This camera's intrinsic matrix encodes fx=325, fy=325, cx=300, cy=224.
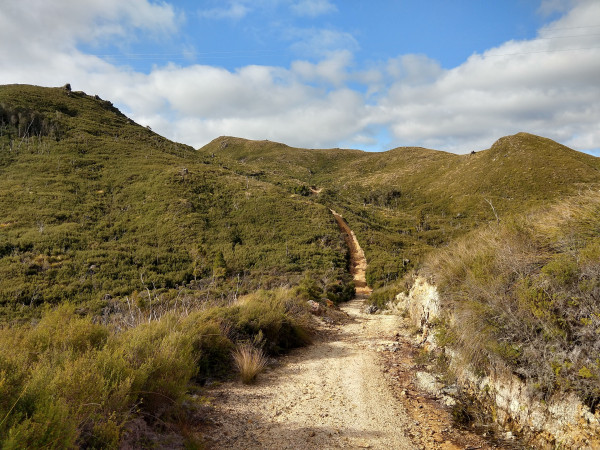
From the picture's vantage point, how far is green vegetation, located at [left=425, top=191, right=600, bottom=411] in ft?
11.7

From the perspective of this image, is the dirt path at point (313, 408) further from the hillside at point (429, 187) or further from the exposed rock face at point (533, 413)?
the hillside at point (429, 187)

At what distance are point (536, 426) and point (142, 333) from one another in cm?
534

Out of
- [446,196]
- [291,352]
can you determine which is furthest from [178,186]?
[446,196]

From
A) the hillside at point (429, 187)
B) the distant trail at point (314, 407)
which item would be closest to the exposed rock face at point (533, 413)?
the distant trail at point (314, 407)

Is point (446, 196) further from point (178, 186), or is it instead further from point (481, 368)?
point (481, 368)

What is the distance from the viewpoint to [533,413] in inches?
155

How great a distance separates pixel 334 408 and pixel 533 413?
2.54 meters

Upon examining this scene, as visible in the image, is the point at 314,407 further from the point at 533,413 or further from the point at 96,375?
the point at 96,375

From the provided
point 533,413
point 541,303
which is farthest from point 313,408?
point 541,303

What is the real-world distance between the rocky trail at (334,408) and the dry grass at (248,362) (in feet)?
0.53

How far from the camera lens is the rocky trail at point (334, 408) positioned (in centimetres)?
405

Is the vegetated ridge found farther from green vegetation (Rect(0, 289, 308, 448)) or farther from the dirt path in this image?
the dirt path

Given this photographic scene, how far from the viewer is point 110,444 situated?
2.74 m

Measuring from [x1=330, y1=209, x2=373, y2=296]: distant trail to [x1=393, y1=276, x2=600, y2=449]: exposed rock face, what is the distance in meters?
16.9
